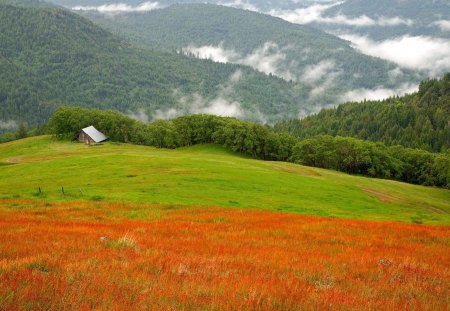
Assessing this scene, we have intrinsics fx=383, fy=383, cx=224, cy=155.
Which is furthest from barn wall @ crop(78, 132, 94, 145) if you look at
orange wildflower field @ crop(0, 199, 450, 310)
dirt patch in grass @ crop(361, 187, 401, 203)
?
orange wildflower field @ crop(0, 199, 450, 310)

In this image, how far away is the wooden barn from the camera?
5748 inches

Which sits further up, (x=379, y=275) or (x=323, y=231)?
(x=379, y=275)

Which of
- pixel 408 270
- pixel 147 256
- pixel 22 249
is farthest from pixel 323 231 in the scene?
pixel 22 249

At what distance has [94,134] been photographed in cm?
14912

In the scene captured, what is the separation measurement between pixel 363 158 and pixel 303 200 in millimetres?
83196

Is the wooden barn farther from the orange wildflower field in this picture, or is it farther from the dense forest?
the orange wildflower field

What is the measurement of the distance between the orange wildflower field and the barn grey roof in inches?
5412

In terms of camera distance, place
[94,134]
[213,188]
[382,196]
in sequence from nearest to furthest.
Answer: [213,188], [382,196], [94,134]

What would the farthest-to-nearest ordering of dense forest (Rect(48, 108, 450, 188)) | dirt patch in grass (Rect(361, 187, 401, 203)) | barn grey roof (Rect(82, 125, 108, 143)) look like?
barn grey roof (Rect(82, 125, 108, 143)) → dense forest (Rect(48, 108, 450, 188)) → dirt patch in grass (Rect(361, 187, 401, 203))

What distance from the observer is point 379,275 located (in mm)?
11031

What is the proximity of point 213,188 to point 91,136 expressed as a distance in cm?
10717

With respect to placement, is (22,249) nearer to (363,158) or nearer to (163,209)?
(163,209)

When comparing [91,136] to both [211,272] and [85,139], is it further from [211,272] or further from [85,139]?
[211,272]

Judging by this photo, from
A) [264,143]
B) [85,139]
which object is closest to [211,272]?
[264,143]
